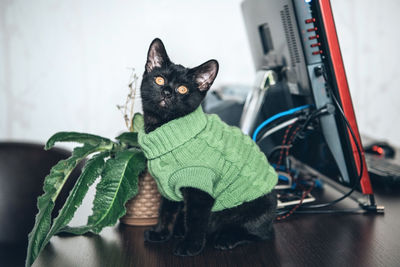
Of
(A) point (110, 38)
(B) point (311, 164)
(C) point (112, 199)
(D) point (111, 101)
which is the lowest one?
(B) point (311, 164)

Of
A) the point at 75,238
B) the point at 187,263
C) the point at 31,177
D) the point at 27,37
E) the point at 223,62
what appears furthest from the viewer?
the point at 223,62

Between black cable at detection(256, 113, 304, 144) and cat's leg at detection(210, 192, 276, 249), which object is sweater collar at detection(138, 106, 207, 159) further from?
black cable at detection(256, 113, 304, 144)

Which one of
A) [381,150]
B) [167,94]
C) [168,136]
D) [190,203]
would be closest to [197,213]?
[190,203]

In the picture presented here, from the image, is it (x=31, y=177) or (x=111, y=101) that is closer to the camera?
(x=31, y=177)

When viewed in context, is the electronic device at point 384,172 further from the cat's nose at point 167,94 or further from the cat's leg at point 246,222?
the cat's nose at point 167,94

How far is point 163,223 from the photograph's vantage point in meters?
0.88

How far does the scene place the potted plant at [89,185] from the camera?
727 millimetres

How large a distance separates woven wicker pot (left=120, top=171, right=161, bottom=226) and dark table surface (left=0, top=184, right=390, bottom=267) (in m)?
0.03

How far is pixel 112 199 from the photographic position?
0.77 metres

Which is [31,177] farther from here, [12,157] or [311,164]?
[311,164]

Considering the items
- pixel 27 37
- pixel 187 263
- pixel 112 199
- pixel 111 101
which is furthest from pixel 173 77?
pixel 27 37

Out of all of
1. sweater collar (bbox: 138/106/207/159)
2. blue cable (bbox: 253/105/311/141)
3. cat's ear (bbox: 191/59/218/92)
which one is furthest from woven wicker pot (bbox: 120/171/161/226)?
blue cable (bbox: 253/105/311/141)

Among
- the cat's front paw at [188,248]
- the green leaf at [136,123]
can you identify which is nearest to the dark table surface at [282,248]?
the cat's front paw at [188,248]

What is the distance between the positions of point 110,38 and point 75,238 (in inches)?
54.0
